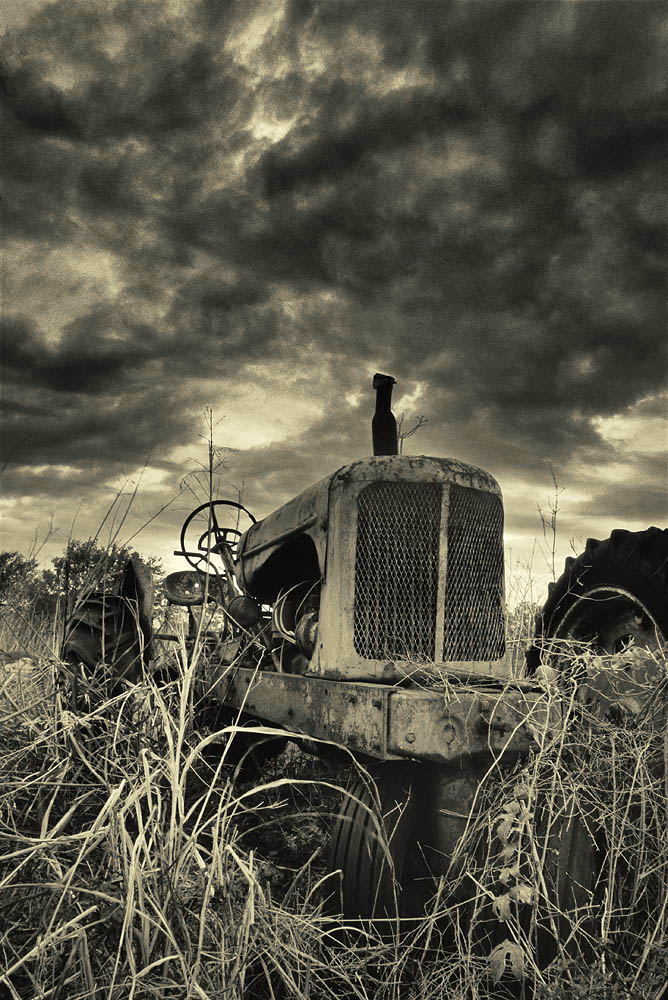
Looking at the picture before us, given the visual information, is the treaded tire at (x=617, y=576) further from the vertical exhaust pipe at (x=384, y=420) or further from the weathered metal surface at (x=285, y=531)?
the weathered metal surface at (x=285, y=531)

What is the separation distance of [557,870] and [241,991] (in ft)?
3.08

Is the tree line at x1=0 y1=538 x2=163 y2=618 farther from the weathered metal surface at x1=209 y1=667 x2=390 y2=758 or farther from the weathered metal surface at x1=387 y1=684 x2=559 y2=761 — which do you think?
the weathered metal surface at x1=387 y1=684 x2=559 y2=761

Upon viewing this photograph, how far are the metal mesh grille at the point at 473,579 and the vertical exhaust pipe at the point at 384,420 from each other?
542 mm

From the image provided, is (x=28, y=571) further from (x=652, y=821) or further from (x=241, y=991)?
(x=652, y=821)

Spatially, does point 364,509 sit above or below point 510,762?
above

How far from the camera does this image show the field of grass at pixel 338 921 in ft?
5.66

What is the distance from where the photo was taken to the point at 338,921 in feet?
6.91

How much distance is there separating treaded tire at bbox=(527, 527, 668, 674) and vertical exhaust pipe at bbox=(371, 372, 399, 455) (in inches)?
39.9

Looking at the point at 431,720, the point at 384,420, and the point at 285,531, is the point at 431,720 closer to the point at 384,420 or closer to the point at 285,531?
the point at 285,531

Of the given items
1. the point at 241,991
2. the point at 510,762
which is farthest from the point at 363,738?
the point at 241,991

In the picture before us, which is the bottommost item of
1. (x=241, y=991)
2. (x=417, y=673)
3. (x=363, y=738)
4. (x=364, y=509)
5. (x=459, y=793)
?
(x=241, y=991)

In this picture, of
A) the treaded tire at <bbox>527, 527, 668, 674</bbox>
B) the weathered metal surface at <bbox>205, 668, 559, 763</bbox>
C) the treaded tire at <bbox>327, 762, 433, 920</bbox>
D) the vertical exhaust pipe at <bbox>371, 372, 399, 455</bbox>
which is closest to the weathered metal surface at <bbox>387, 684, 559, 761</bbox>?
the weathered metal surface at <bbox>205, 668, 559, 763</bbox>

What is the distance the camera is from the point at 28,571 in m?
3.23

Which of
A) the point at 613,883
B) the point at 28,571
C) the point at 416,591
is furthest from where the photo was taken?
the point at 28,571
